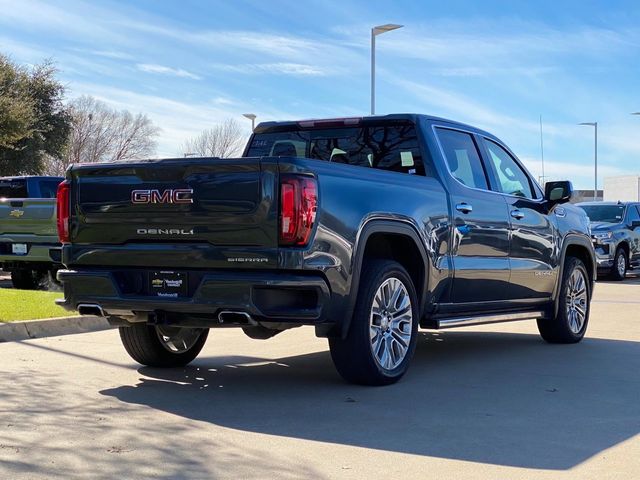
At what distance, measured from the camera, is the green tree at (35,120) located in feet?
100.0

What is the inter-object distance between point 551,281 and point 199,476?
5427mm

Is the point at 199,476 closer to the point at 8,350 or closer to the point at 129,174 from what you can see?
the point at 129,174

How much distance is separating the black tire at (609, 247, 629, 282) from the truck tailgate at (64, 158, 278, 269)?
16.1 m

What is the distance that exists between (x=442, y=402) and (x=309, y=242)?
139 cm

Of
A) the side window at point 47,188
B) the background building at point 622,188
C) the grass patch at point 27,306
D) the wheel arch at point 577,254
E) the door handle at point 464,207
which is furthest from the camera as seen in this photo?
the background building at point 622,188

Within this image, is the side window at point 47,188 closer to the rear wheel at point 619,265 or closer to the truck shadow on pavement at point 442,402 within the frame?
the truck shadow on pavement at point 442,402

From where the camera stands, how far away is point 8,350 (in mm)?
8297

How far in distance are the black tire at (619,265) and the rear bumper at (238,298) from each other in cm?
1599

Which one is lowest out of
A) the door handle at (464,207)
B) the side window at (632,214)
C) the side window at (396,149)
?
the side window at (632,214)

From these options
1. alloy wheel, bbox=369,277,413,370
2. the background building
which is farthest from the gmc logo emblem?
the background building

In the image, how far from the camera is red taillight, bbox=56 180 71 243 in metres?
6.67

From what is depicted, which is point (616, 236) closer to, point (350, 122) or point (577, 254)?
point (577, 254)

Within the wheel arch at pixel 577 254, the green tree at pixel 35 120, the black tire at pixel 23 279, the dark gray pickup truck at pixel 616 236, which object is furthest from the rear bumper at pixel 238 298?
the green tree at pixel 35 120

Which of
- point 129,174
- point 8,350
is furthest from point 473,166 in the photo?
point 8,350
